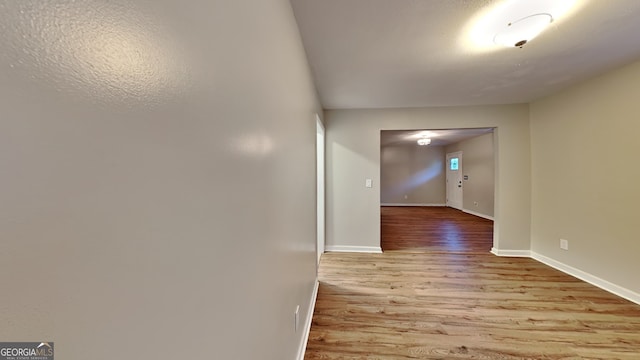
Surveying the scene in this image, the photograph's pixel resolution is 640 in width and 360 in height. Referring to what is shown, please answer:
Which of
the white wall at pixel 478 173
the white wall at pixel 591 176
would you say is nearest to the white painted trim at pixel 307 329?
the white wall at pixel 591 176

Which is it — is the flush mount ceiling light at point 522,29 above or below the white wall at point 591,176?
above

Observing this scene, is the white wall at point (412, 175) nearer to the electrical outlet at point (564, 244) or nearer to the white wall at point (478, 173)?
the white wall at point (478, 173)

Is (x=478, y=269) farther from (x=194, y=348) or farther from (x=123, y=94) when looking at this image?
(x=123, y=94)

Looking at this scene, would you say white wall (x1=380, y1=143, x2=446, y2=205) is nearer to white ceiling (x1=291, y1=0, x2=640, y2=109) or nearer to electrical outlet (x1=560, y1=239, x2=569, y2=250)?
white ceiling (x1=291, y1=0, x2=640, y2=109)

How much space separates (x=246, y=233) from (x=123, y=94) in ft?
1.84

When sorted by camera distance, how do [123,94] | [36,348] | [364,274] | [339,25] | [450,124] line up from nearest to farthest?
[36,348], [123,94], [339,25], [364,274], [450,124]

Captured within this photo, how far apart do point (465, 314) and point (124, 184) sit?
267 cm

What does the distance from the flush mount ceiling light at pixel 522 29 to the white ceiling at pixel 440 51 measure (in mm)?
167

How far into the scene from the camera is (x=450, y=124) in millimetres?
3719

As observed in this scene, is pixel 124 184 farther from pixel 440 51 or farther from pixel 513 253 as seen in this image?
pixel 513 253

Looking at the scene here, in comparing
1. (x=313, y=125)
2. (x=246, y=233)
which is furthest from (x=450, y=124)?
(x=246, y=233)

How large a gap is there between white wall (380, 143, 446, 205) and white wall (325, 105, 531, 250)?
17.6 feet

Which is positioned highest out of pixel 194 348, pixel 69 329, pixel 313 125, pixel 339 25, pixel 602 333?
pixel 339 25

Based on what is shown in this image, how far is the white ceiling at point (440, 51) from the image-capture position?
163 cm
